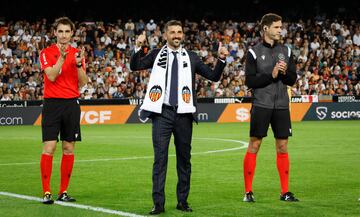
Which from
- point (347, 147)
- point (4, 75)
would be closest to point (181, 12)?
point (4, 75)

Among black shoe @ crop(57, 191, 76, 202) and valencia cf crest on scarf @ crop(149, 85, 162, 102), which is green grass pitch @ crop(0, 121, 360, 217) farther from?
valencia cf crest on scarf @ crop(149, 85, 162, 102)

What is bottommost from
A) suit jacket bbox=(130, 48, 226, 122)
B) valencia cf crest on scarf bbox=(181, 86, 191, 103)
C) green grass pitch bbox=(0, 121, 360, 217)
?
green grass pitch bbox=(0, 121, 360, 217)

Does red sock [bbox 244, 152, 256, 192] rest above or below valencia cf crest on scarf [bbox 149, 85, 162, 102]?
below

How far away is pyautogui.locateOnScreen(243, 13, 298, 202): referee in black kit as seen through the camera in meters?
9.62

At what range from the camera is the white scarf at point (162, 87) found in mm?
8719

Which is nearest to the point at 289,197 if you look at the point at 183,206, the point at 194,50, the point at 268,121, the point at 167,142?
the point at 268,121

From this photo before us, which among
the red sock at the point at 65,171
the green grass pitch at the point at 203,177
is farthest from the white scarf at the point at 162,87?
the red sock at the point at 65,171

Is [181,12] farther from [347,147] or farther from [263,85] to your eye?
[263,85]

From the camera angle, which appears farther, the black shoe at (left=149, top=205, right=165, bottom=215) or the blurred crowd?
the blurred crowd

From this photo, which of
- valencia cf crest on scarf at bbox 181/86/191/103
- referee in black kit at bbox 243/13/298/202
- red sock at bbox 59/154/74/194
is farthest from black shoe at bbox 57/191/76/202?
referee in black kit at bbox 243/13/298/202

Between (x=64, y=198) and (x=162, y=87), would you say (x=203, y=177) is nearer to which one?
(x=64, y=198)

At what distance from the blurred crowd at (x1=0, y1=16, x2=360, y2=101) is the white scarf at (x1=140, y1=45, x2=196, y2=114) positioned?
22.6 m

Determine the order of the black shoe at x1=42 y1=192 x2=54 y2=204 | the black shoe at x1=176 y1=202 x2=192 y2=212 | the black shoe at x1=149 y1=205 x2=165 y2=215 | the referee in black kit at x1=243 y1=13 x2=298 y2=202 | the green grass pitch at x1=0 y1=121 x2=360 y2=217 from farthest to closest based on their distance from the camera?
the referee in black kit at x1=243 y1=13 x2=298 y2=202, the black shoe at x1=42 y1=192 x2=54 y2=204, the green grass pitch at x1=0 y1=121 x2=360 y2=217, the black shoe at x1=176 y1=202 x2=192 y2=212, the black shoe at x1=149 y1=205 x2=165 y2=215

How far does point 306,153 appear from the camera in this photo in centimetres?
1717
